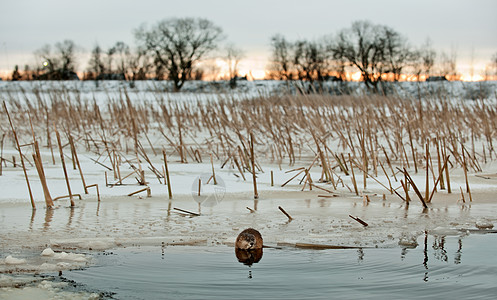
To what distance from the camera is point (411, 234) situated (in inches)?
83.2

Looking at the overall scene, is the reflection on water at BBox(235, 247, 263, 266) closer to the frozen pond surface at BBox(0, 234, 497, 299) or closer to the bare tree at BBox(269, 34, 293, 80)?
the frozen pond surface at BBox(0, 234, 497, 299)

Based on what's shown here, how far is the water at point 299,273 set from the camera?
4.61ft

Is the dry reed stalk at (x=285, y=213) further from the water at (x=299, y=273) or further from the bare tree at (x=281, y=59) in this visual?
the bare tree at (x=281, y=59)

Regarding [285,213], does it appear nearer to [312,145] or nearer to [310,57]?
[312,145]

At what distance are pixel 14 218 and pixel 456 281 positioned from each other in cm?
184

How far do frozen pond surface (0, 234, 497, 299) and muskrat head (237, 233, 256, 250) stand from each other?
46 mm

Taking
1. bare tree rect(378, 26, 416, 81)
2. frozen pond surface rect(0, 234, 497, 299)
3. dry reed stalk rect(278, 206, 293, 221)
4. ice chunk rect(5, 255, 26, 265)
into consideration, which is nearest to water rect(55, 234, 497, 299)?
frozen pond surface rect(0, 234, 497, 299)

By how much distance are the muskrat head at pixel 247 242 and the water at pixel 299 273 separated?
52mm

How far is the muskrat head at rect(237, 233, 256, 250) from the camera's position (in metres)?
1.83

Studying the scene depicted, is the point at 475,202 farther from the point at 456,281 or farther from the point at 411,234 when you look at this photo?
the point at 456,281

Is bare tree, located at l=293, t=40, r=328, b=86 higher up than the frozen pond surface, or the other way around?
bare tree, located at l=293, t=40, r=328, b=86

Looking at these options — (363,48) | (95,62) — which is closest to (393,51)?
(363,48)

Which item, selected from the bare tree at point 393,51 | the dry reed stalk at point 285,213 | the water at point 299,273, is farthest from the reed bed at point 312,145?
the bare tree at point 393,51

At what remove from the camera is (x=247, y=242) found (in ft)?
6.00
